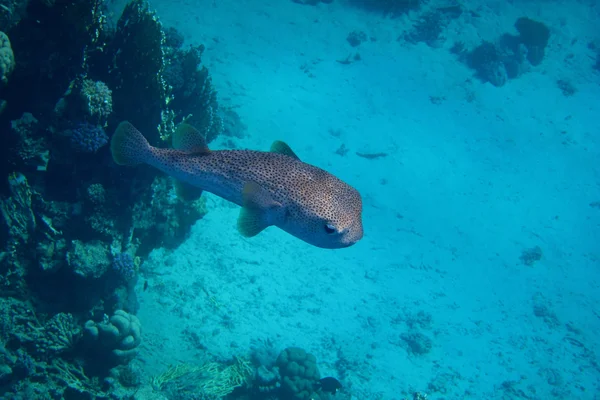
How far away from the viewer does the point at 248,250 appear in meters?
11.1

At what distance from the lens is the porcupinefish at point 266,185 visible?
3.50 metres

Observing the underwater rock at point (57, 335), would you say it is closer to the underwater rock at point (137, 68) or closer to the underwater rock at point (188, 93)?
the underwater rock at point (137, 68)

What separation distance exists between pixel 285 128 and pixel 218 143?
373 centimetres

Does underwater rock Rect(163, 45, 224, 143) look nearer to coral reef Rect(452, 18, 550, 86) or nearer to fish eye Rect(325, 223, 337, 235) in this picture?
fish eye Rect(325, 223, 337, 235)

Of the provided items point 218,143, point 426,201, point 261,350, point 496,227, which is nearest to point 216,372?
point 261,350

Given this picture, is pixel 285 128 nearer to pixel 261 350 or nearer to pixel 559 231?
Answer: pixel 261 350

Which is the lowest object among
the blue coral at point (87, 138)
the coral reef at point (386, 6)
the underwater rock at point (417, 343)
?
the underwater rock at point (417, 343)

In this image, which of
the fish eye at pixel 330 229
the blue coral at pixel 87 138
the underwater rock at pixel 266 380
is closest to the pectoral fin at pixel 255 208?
the fish eye at pixel 330 229

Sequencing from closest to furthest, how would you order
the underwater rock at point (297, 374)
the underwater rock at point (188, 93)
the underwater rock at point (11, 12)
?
1. the underwater rock at point (11, 12)
2. the underwater rock at point (188, 93)
3. the underwater rock at point (297, 374)

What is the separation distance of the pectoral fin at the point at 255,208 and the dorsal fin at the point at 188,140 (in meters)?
0.88

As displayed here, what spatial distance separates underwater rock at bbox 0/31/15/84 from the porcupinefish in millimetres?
1771

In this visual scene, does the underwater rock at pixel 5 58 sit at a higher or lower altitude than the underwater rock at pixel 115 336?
higher

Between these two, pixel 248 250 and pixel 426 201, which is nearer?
pixel 248 250

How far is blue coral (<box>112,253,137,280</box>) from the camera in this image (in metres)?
5.84
